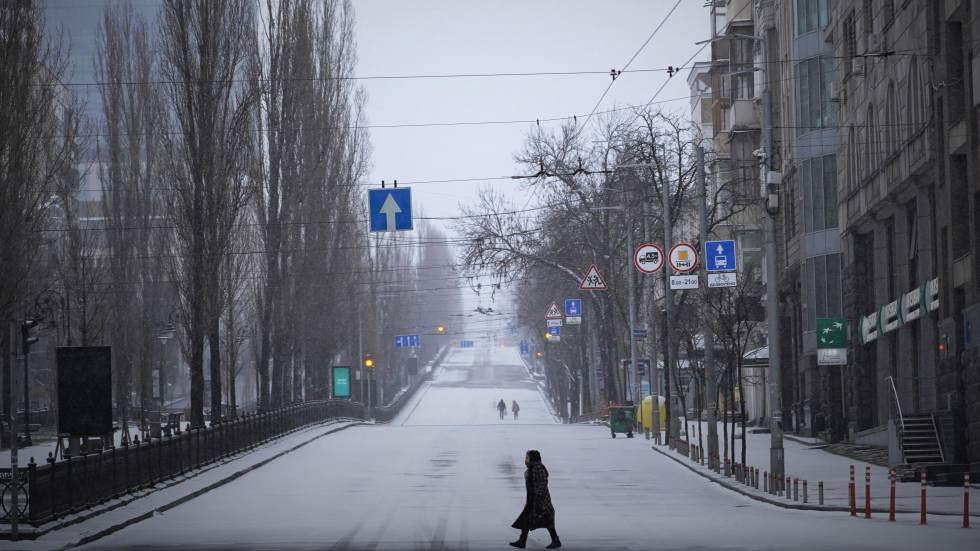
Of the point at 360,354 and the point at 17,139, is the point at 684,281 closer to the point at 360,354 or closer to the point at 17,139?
the point at 17,139

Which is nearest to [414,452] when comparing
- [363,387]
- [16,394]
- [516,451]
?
[516,451]

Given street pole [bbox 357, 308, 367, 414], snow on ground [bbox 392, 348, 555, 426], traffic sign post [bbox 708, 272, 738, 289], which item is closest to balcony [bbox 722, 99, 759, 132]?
snow on ground [bbox 392, 348, 555, 426]

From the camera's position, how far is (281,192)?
204ft

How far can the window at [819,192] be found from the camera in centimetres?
5294

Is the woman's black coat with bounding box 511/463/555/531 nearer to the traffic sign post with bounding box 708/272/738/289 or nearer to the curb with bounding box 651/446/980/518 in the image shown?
the curb with bounding box 651/446/980/518

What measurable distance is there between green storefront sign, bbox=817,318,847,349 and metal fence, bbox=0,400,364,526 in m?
17.3

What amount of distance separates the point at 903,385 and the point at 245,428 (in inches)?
747

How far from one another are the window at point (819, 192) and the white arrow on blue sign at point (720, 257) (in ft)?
49.4

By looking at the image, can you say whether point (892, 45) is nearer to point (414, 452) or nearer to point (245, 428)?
point (414, 452)

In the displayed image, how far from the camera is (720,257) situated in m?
38.7

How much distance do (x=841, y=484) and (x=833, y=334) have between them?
1419 centimetres

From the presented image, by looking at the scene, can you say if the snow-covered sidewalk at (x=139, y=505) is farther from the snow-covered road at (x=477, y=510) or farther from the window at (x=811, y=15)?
the window at (x=811, y=15)

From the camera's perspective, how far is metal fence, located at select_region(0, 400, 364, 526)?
2397 cm

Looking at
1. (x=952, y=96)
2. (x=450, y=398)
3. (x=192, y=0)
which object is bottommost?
(x=450, y=398)
